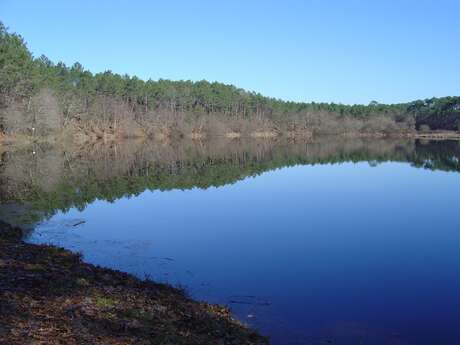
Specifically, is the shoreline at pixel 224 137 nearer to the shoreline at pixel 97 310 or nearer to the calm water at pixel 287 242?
the calm water at pixel 287 242

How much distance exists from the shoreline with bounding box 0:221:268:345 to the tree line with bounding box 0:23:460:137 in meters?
46.9

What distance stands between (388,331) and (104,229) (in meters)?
12.5

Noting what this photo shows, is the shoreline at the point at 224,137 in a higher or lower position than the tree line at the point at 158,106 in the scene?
lower

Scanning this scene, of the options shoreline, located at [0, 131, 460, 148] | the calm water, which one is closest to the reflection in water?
the calm water

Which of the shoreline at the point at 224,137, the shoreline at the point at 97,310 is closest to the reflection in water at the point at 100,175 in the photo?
the shoreline at the point at 224,137

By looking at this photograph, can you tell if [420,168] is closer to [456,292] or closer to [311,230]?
[311,230]

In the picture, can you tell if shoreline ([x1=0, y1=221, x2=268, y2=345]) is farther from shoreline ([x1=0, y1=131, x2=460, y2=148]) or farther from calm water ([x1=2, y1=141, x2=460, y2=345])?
shoreline ([x1=0, y1=131, x2=460, y2=148])

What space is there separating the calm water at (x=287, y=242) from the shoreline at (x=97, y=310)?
1.27 m

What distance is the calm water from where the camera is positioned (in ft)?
35.8

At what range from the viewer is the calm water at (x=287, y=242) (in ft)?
35.8

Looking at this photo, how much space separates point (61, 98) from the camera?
75250mm

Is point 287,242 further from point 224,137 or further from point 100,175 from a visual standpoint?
point 224,137

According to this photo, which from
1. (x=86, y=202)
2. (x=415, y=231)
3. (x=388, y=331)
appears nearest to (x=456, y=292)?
(x=388, y=331)

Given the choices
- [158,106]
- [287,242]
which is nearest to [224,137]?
[158,106]
